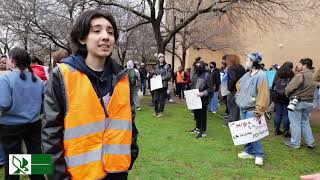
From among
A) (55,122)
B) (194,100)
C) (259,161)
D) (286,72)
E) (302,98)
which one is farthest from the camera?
(286,72)

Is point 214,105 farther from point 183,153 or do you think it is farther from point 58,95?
point 58,95

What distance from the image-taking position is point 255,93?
22.2 ft

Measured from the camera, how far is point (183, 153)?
7656mm

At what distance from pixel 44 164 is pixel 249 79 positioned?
4.99 meters

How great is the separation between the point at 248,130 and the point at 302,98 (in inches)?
83.5

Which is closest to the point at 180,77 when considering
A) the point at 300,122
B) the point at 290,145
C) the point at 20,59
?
the point at 290,145

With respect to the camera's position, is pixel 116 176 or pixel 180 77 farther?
pixel 180 77

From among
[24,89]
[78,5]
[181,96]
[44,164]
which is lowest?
[181,96]

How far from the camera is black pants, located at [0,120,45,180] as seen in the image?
446 cm

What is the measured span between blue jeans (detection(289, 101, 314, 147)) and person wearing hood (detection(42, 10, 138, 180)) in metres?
6.30

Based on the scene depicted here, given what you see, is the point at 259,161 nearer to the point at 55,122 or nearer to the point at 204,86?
the point at 204,86

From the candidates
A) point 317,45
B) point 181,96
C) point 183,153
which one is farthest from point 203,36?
point 183,153

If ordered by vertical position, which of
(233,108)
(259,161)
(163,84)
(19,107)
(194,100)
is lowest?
(259,161)

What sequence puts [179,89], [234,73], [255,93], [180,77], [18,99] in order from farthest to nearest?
[179,89], [180,77], [234,73], [255,93], [18,99]
